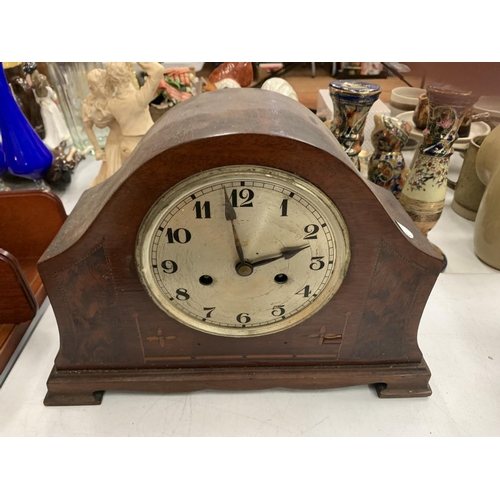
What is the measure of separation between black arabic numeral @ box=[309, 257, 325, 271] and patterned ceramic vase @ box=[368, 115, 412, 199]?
592 mm

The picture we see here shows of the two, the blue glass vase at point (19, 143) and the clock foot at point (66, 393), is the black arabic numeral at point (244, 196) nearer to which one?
the clock foot at point (66, 393)

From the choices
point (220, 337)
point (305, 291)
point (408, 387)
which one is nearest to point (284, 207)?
point (305, 291)

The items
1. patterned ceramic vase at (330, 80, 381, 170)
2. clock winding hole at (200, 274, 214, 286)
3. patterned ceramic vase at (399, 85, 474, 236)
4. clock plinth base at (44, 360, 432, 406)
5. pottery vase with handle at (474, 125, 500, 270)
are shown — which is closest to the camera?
clock winding hole at (200, 274, 214, 286)

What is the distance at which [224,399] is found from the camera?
929 millimetres

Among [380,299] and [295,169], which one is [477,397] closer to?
[380,299]

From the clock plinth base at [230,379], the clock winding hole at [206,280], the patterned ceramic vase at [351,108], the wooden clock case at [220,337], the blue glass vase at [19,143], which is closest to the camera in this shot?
the wooden clock case at [220,337]

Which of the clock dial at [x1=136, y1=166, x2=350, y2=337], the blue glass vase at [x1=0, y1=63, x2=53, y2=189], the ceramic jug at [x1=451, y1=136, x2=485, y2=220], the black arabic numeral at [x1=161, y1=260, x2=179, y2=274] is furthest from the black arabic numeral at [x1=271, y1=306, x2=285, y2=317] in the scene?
the blue glass vase at [x1=0, y1=63, x2=53, y2=189]

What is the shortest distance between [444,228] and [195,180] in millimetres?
1162

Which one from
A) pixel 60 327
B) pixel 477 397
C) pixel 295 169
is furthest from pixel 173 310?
pixel 477 397

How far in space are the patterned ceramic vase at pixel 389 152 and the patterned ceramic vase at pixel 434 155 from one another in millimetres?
92

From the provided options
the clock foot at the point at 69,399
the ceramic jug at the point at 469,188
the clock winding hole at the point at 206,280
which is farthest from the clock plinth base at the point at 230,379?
the ceramic jug at the point at 469,188

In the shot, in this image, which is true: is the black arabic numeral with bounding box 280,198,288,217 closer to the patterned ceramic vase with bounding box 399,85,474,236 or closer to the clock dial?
the clock dial

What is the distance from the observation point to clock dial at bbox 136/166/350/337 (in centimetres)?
70

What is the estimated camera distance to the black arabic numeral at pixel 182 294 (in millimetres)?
798
